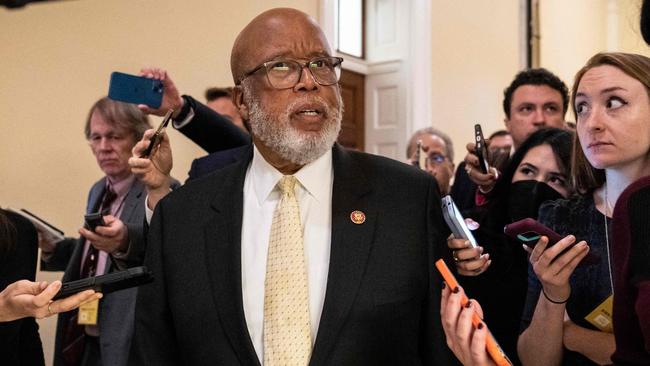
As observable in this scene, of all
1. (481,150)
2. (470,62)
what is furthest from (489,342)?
(470,62)

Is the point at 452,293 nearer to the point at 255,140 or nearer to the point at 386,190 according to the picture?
the point at 386,190

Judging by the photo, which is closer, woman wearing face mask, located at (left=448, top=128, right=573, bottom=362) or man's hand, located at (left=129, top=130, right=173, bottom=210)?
man's hand, located at (left=129, top=130, right=173, bottom=210)

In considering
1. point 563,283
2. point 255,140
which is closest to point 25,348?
point 255,140

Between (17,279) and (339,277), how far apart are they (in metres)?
1.10

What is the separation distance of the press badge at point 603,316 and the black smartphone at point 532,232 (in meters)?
0.19

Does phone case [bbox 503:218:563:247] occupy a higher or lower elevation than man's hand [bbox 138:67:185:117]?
lower

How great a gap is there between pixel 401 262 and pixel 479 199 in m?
1.29

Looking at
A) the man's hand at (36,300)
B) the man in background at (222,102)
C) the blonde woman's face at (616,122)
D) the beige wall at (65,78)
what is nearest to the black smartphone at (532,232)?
the blonde woman's face at (616,122)

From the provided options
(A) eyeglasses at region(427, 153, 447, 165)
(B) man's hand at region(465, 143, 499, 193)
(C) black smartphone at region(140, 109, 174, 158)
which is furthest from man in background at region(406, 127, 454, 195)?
(C) black smartphone at region(140, 109, 174, 158)

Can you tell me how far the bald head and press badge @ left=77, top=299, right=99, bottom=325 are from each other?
4.21 ft

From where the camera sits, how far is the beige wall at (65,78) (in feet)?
Answer: 10.9

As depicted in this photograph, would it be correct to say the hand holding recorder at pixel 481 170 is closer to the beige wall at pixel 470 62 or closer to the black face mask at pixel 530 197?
the black face mask at pixel 530 197

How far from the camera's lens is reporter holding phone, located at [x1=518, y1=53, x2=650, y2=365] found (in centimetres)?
181

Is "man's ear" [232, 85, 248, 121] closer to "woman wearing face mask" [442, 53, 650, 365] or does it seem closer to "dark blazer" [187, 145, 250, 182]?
"dark blazer" [187, 145, 250, 182]
